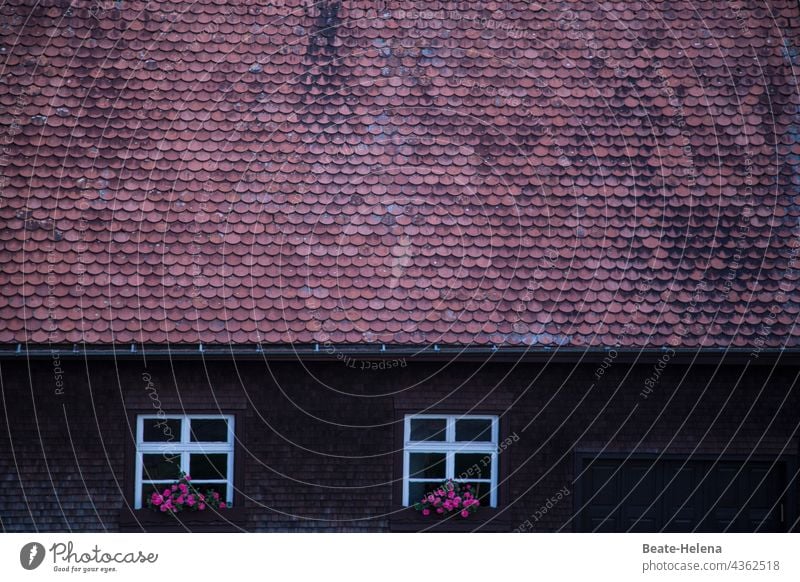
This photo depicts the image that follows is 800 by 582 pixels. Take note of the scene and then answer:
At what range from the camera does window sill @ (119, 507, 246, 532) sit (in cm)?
1300

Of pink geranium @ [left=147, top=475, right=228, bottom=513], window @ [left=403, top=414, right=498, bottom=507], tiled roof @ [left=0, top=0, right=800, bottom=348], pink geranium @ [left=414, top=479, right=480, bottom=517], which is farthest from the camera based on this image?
window @ [left=403, top=414, right=498, bottom=507]

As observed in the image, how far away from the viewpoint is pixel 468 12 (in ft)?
47.7

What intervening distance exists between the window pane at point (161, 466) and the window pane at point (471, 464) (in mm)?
3740

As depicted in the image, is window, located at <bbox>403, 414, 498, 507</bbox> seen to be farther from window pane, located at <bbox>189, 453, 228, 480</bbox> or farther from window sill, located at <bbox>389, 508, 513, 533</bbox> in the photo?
window pane, located at <bbox>189, 453, 228, 480</bbox>

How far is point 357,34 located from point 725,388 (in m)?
7.11

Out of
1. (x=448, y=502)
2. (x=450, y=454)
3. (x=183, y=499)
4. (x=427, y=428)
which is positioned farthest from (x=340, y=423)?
(x=183, y=499)

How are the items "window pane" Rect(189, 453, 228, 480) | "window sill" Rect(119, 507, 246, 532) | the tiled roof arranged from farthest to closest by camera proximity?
"window pane" Rect(189, 453, 228, 480)
"window sill" Rect(119, 507, 246, 532)
the tiled roof

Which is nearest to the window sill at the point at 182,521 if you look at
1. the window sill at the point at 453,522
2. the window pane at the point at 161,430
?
the window pane at the point at 161,430

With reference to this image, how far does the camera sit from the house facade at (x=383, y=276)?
12.7m

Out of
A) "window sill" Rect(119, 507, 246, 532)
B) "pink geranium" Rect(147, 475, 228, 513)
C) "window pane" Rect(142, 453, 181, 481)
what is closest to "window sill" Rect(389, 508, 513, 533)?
"window sill" Rect(119, 507, 246, 532)

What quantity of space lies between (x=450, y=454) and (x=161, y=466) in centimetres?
386

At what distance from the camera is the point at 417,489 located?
44.3 feet

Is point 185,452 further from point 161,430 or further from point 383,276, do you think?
point 383,276

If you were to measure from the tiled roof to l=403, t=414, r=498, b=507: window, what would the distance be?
1560 millimetres
